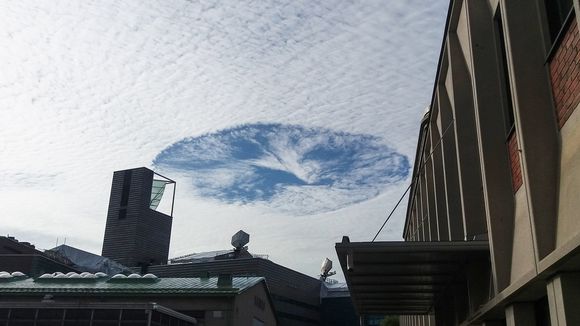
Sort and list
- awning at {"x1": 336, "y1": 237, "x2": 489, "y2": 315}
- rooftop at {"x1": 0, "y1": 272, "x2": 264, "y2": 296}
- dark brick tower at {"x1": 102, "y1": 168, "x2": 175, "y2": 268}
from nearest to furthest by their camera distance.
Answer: awning at {"x1": 336, "y1": 237, "x2": 489, "y2": 315} → rooftop at {"x1": 0, "y1": 272, "x2": 264, "y2": 296} → dark brick tower at {"x1": 102, "y1": 168, "x2": 175, "y2": 268}

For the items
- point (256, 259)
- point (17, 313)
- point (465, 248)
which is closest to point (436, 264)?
point (465, 248)

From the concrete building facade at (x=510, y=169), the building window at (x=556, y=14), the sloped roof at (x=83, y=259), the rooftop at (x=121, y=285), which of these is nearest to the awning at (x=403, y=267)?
the concrete building facade at (x=510, y=169)

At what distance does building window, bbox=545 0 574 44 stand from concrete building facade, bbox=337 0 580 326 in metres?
0.02

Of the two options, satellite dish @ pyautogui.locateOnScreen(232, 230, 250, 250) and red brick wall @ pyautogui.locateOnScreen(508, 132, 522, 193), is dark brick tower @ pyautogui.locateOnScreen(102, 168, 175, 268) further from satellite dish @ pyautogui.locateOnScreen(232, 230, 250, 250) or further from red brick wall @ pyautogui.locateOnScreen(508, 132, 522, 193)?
red brick wall @ pyautogui.locateOnScreen(508, 132, 522, 193)

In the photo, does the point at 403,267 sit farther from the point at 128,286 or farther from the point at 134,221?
the point at 134,221

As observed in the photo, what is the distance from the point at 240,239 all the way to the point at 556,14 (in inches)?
3325

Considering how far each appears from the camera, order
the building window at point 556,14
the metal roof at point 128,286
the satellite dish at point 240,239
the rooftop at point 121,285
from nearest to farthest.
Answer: the building window at point 556,14, the metal roof at point 128,286, the rooftop at point 121,285, the satellite dish at point 240,239

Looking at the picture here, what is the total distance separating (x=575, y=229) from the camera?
8.24 metres

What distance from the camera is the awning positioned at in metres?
13.9

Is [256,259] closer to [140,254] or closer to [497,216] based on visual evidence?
[140,254]

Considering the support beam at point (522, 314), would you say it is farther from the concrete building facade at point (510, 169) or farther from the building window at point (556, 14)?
the building window at point (556, 14)

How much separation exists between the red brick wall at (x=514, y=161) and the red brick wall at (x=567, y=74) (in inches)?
76.8

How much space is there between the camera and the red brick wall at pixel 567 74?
28.1ft

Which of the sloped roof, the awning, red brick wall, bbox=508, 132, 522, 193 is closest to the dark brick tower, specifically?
the sloped roof
